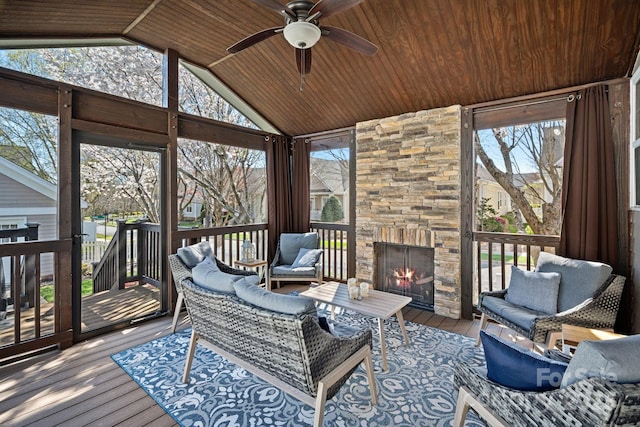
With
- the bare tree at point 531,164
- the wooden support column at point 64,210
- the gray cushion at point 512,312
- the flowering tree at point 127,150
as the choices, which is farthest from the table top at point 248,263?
the bare tree at point 531,164

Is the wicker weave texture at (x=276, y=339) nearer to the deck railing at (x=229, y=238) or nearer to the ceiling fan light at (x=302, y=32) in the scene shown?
the ceiling fan light at (x=302, y=32)

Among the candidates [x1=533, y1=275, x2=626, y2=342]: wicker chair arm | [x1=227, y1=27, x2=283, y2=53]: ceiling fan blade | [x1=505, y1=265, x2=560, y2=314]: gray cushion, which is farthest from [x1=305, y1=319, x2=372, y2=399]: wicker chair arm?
[x1=227, y1=27, x2=283, y2=53]: ceiling fan blade

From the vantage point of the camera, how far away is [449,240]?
13.2 feet

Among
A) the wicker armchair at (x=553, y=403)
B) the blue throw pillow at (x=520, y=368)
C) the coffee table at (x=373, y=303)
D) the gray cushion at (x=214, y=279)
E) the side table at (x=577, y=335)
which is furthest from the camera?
the coffee table at (x=373, y=303)

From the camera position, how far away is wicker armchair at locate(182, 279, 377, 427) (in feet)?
5.58

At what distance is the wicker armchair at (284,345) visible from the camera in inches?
67.0

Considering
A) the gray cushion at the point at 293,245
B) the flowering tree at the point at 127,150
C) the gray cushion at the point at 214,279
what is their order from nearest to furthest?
the gray cushion at the point at 214,279
the flowering tree at the point at 127,150
the gray cushion at the point at 293,245

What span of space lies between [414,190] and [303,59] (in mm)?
2344

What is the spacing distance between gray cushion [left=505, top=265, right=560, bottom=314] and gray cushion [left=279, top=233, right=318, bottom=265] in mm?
2907

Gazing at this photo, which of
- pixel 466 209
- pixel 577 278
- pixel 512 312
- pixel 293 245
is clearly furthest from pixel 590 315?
pixel 293 245

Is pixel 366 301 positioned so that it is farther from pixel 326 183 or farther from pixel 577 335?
pixel 326 183

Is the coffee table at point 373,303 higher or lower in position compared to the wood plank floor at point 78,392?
higher

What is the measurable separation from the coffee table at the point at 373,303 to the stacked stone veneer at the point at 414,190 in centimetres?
116

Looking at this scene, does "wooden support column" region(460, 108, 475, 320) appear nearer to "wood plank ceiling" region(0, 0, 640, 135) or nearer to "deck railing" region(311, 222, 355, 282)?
"wood plank ceiling" region(0, 0, 640, 135)
